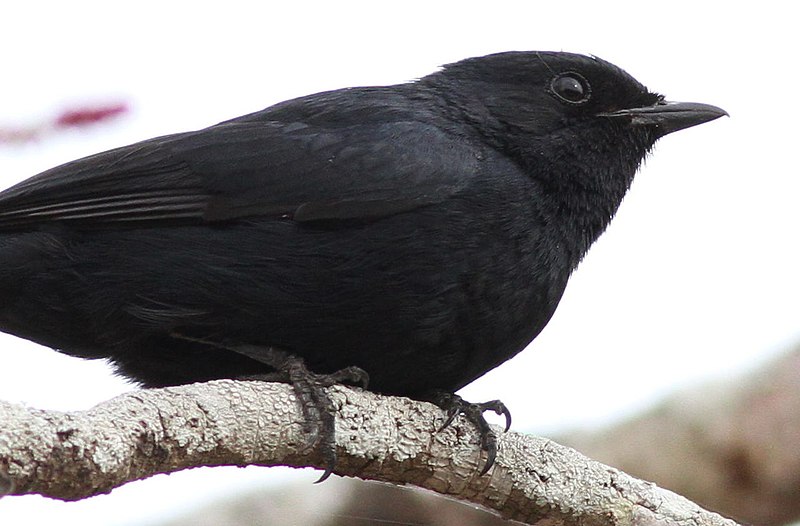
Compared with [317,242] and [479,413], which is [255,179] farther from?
[479,413]

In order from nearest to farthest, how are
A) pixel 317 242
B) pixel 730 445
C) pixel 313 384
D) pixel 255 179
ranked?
pixel 313 384, pixel 317 242, pixel 255 179, pixel 730 445

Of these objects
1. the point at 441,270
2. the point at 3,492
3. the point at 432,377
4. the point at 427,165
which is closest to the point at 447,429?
the point at 432,377

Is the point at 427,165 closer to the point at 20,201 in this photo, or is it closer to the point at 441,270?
the point at 441,270

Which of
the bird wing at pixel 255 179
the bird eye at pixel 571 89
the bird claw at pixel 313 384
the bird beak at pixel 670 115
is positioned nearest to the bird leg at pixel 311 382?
the bird claw at pixel 313 384

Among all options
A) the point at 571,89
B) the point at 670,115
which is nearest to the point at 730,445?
the point at 670,115

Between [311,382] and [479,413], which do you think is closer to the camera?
[311,382]

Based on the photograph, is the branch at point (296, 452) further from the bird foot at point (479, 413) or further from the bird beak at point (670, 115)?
the bird beak at point (670, 115)

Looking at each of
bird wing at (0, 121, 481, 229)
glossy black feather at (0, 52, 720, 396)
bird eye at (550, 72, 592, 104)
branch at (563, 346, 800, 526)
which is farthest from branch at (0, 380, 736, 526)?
branch at (563, 346, 800, 526)

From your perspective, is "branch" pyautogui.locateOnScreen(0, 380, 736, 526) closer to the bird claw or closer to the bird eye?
the bird claw
